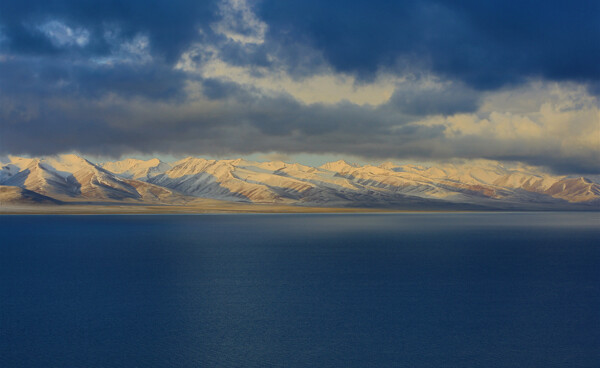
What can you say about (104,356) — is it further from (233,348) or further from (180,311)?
(180,311)

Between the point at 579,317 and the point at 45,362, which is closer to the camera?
the point at 45,362

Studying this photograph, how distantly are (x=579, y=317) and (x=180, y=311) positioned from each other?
1067 inches

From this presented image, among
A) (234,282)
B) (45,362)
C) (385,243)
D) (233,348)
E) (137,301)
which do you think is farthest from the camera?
(385,243)

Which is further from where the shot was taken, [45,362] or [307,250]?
[307,250]

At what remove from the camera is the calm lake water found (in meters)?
29.3

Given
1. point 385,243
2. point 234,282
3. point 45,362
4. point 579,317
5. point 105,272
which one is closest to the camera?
point 45,362

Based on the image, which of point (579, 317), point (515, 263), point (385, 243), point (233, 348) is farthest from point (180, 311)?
point (385, 243)

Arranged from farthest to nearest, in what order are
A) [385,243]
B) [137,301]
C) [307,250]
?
1. [385,243]
2. [307,250]
3. [137,301]

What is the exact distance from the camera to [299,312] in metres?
38.8

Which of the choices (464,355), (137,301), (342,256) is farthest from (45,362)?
(342,256)

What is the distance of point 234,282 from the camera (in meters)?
51.4

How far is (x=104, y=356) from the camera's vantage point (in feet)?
95.7

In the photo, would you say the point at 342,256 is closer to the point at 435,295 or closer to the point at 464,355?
the point at 435,295

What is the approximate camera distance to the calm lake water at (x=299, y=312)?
29.3 m
